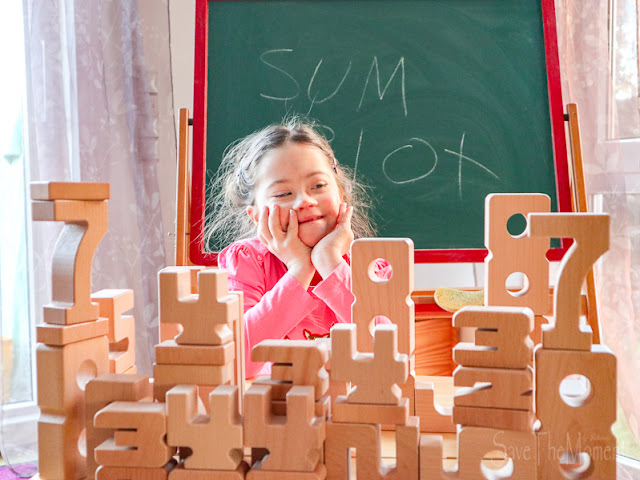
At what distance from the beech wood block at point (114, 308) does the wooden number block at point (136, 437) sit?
0.14 meters

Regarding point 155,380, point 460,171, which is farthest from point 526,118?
point 155,380

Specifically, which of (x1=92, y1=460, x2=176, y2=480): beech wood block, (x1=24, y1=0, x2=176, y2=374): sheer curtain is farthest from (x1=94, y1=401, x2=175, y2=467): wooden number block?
(x1=24, y1=0, x2=176, y2=374): sheer curtain

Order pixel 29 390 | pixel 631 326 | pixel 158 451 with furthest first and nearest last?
pixel 29 390 → pixel 631 326 → pixel 158 451

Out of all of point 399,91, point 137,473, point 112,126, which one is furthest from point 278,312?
point 112,126

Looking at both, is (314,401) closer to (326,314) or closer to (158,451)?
(158,451)

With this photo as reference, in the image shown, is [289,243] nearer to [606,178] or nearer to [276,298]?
[276,298]

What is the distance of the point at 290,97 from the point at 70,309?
1108 millimetres

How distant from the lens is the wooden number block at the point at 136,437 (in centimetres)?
54

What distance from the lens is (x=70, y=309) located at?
0.58 metres

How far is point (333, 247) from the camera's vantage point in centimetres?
109

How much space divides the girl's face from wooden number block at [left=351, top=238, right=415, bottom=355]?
48 cm

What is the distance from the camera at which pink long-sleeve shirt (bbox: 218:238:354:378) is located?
1055 millimetres

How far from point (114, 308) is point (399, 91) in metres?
1.12

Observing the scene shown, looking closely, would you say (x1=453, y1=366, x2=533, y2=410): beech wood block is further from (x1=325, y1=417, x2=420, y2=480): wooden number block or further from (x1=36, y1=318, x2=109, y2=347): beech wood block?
(x1=36, y1=318, x2=109, y2=347): beech wood block
